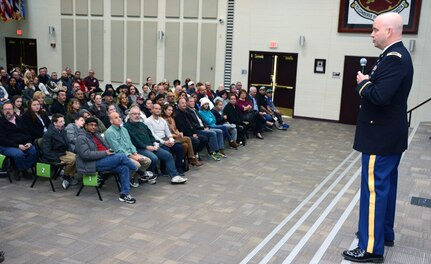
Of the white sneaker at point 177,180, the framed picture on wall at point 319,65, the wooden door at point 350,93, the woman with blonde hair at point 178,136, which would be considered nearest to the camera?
the white sneaker at point 177,180

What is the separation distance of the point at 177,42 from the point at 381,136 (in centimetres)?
1394

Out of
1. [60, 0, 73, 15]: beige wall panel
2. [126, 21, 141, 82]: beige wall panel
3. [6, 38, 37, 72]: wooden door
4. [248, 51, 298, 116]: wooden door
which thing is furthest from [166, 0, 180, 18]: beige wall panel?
[6, 38, 37, 72]: wooden door

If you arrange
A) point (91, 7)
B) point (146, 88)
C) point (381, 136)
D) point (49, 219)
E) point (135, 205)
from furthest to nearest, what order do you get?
point (91, 7) < point (146, 88) < point (135, 205) < point (49, 219) < point (381, 136)

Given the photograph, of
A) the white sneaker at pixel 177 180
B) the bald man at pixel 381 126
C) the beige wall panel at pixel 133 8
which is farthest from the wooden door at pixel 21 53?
the bald man at pixel 381 126

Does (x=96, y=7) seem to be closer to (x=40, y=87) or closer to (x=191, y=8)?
(x=191, y=8)

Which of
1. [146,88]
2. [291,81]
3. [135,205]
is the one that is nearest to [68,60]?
[146,88]

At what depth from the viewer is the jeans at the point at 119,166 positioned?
661 centimetres

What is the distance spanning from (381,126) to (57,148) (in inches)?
204

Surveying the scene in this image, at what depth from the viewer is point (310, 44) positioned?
49.1 ft

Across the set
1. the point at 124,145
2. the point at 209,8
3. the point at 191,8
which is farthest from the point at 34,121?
the point at 191,8

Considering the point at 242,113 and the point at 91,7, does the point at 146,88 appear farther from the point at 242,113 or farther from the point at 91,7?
the point at 91,7

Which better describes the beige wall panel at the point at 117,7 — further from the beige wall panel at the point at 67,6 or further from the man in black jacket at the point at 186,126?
the man in black jacket at the point at 186,126

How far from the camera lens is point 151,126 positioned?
8.20m

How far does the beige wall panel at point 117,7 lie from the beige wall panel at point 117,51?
1.16 ft
